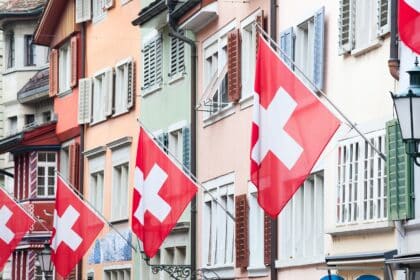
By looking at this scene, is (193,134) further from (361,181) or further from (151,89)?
(361,181)

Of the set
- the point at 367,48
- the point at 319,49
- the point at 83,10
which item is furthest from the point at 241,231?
the point at 83,10

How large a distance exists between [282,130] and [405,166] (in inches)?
96.1

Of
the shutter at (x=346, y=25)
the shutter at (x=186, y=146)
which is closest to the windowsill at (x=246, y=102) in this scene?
the shutter at (x=186, y=146)

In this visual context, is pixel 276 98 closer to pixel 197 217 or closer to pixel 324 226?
pixel 324 226

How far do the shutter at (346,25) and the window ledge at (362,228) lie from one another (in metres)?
2.53

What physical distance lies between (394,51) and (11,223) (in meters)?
20.5

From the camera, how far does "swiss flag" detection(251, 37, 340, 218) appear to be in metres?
20.1

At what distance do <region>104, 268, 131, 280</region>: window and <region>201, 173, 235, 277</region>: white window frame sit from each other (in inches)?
290

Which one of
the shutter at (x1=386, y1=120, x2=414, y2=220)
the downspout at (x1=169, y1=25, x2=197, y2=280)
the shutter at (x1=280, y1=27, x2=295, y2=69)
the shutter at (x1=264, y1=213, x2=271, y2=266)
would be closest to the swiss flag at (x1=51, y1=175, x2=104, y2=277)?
the downspout at (x1=169, y1=25, x2=197, y2=280)

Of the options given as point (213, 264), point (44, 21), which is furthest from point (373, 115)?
point (44, 21)

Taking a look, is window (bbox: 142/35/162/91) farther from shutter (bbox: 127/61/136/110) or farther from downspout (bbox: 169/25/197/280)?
downspout (bbox: 169/25/197/280)

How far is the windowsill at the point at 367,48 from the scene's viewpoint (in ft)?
76.6

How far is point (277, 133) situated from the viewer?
20.5m

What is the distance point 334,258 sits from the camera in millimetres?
24719
